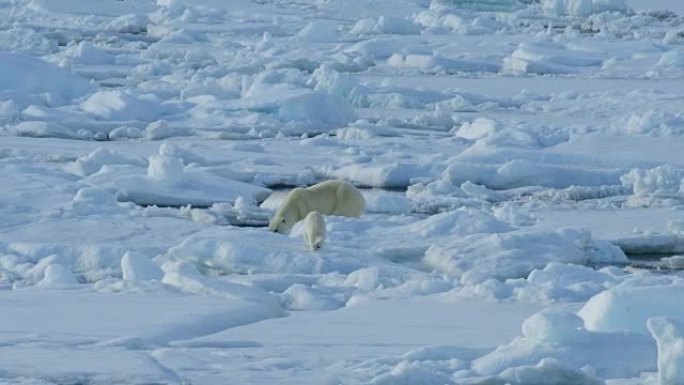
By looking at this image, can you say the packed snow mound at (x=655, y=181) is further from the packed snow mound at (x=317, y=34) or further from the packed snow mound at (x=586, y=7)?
the packed snow mound at (x=586, y=7)

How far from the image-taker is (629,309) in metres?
4.59

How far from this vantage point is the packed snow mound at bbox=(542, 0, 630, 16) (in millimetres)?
24625

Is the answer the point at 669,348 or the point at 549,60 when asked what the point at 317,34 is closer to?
the point at 549,60

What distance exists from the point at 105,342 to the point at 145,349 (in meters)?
0.13

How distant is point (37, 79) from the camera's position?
1400 cm

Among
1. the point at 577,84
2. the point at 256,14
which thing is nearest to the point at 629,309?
the point at 577,84

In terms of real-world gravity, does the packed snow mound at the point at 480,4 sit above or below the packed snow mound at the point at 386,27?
below

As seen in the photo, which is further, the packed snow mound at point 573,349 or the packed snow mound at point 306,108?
the packed snow mound at point 306,108

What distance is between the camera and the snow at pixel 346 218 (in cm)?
446

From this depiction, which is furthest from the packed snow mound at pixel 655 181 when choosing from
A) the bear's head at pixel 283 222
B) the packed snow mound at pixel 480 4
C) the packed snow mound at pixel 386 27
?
the packed snow mound at pixel 480 4

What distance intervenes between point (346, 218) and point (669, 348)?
3.86 m

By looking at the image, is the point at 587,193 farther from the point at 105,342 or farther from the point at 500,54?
the point at 500,54

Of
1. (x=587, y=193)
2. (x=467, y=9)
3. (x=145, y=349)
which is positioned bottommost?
(x=467, y=9)

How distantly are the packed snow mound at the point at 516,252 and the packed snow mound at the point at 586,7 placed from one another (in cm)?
1802
